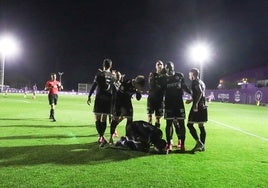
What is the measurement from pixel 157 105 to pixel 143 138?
156cm

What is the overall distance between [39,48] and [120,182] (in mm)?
97035

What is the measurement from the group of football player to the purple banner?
4106cm

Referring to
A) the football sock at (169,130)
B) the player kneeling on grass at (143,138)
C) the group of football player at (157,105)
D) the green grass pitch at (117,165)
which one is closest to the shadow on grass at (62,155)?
the green grass pitch at (117,165)

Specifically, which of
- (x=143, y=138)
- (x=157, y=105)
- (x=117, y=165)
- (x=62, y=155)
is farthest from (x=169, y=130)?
(x=62, y=155)

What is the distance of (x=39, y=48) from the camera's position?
325 ft

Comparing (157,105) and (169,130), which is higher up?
(157,105)

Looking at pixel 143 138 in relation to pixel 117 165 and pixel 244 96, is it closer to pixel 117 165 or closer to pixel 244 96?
pixel 117 165

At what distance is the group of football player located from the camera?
32.9 feet

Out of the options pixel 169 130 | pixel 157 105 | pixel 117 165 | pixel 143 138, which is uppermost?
pixel 157 105

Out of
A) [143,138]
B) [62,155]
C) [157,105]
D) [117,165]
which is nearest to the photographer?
[117,165]

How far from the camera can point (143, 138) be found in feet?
32.7

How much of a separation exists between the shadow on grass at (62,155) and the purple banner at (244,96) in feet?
140

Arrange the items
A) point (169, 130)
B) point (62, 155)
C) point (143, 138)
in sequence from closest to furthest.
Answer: point (62, 155), point (143, 138), point (169, 130)

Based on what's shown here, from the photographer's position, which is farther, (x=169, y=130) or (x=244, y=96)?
(x=244, y=96)
